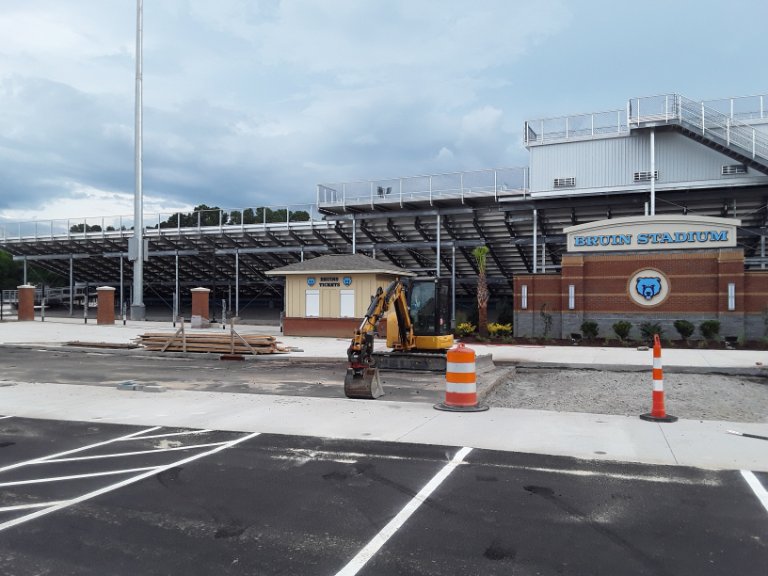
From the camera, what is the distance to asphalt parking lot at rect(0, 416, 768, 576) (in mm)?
4355

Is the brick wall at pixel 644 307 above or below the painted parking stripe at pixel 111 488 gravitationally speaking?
above

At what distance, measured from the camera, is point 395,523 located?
199 inches

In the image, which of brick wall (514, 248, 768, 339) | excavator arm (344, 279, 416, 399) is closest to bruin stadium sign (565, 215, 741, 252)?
brick wall (514, 248, 768, 339)

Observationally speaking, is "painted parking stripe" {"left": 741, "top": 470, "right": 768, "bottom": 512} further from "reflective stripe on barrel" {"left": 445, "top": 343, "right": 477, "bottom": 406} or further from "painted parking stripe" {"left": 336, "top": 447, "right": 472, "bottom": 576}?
"reflective stripe on barrel" {"left": 445, "top": 343, "right": 477, "bottom": 406}

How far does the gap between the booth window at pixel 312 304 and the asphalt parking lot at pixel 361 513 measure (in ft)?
72.7

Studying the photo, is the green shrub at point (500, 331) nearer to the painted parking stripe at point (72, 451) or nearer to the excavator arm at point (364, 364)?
the excavator arm at point (364, 364)

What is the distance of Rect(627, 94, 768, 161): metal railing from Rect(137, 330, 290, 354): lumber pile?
2114cm

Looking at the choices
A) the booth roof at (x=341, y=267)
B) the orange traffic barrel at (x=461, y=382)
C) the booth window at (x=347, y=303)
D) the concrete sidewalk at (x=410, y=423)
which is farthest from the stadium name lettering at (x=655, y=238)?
the orange traffic barrel at (x=461, y=382)

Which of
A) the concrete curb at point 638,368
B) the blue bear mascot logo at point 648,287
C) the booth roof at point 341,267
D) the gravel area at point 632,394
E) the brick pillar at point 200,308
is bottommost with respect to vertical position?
the gravel area at point 632,394

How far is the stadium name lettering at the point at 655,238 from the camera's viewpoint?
24547 millimetres

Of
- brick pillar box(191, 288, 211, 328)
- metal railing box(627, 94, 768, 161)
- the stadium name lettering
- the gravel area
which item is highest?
metal railing box(627, 94, 768, 161)

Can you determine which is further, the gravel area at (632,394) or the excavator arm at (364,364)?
the excavator arm at (364,364)

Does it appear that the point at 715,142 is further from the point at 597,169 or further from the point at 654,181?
the point at 597,169

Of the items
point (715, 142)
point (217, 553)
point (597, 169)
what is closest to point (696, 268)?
point (715, 142)
